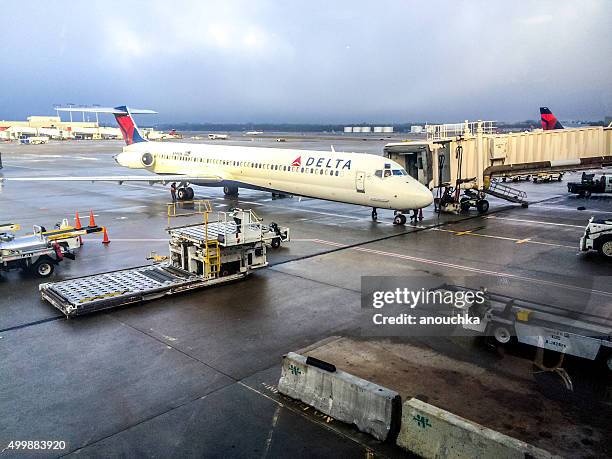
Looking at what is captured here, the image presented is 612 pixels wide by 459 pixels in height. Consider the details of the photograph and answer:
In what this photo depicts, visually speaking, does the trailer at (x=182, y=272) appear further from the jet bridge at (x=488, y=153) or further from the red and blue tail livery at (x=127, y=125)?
the red and blue tail livery at (x=127, y=125)

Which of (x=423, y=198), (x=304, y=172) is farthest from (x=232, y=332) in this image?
(x=304, y=172)

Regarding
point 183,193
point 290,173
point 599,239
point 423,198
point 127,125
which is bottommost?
point 599,239

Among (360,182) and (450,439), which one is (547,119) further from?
(450,439)

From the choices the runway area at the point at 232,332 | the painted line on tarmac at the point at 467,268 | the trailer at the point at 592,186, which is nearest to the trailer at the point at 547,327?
the runway area at the point at 232,332

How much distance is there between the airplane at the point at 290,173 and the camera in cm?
2388

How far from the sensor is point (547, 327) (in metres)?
11.0

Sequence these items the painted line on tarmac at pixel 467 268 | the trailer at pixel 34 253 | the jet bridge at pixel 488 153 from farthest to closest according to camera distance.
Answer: the jet bridge at pixel 488 153, the trailer at pixel 34 253, the painted line on tarmac at pixel 467 268

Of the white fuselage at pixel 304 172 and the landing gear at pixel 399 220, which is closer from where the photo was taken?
the white fuselage at pixel 304 172

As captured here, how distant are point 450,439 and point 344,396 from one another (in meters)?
1.87

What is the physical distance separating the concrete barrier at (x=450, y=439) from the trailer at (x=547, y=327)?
13.6 ft

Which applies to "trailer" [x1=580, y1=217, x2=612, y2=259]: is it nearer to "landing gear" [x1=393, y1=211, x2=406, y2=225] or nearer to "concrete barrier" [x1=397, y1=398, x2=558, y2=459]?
"landing gear" [x1=393, y1=211, x2=406, y2=225]

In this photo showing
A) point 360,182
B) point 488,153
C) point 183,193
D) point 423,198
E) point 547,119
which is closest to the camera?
point 423,198

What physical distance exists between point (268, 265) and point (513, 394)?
10023 mm

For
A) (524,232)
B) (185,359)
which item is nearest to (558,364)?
(185,359)
